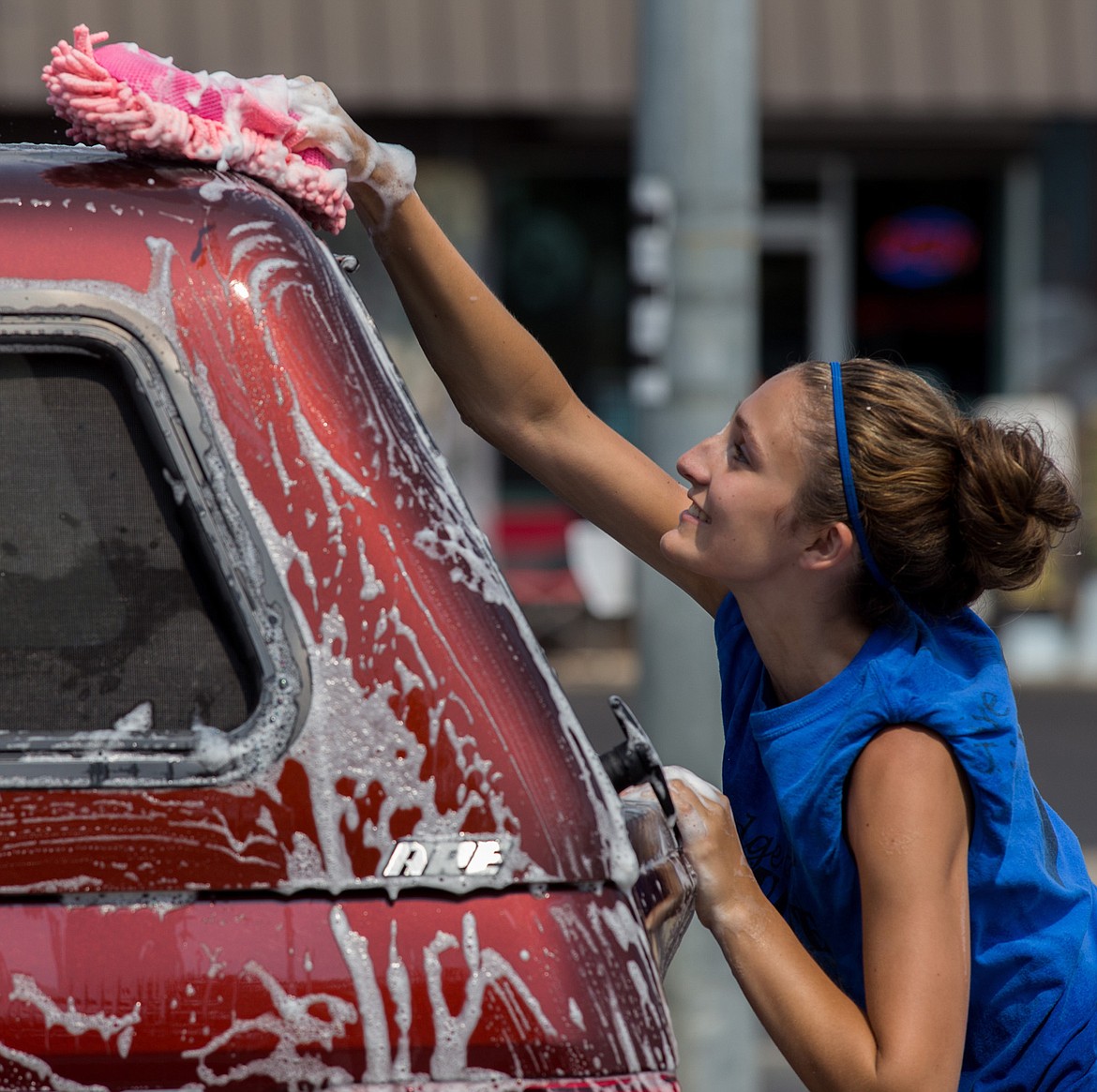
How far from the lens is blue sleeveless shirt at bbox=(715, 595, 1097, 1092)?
5.96 ft

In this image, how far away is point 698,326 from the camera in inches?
160

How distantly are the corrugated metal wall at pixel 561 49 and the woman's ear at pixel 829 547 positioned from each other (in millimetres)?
7537

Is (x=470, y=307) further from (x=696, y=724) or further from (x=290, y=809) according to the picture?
(x=696, y=724)

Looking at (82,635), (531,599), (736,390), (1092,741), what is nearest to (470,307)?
(82,635)

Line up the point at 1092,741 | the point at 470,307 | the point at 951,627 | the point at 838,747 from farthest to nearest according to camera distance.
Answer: the point at 1092,741 → the point at 470,307 → the point at 951,627 → the point at 838,747

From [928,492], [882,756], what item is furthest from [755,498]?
[882,756]

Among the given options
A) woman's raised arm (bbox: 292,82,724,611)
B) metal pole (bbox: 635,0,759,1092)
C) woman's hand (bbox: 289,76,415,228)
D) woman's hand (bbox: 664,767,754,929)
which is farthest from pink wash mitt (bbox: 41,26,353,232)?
metal pole (bbox: 635,0,759,1092)

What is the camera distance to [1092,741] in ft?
28.5

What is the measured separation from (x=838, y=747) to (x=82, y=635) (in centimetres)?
89

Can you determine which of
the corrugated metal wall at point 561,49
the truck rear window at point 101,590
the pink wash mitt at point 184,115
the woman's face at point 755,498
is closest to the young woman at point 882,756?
the woman's face at point 755,498

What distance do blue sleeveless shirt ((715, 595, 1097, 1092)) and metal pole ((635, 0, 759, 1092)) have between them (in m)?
1.98

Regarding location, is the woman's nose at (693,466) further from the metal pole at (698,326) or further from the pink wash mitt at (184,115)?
the metal pole at (698,326)

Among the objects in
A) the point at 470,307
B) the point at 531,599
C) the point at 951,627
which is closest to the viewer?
the point at 951,627

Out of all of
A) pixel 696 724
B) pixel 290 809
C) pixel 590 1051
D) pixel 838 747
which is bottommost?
pixel 696 724
